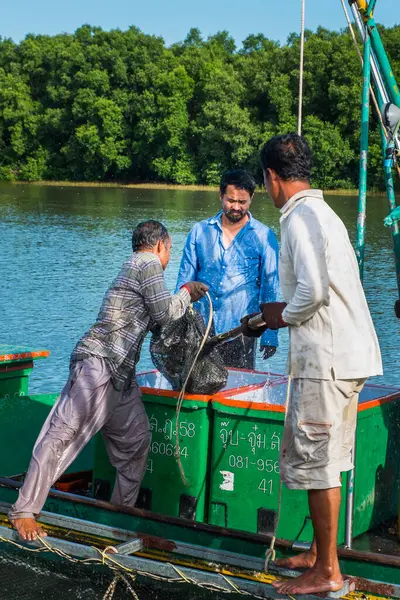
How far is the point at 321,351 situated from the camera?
3725 mm

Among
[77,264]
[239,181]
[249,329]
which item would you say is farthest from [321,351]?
[77,264]

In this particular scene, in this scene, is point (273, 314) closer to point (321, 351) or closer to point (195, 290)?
point (321, 351)

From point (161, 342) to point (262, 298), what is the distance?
1.35 metres

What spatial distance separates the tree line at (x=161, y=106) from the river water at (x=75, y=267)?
55.6 feet

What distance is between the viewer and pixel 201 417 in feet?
16.2

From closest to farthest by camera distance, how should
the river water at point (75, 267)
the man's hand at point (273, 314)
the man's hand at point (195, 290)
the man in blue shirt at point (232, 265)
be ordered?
the man's hand at point (273, 314) < the man's hand at point (195, 290) < the man in blue shirt at point (232, 265) < the river water at point (75, 267)

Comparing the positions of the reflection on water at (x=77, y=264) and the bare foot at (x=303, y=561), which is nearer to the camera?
the bare foot at (x=303, y=561)

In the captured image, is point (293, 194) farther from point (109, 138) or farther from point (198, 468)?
point (109, 138)

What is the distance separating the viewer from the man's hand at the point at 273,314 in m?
4.07

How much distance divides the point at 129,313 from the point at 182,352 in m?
0.46

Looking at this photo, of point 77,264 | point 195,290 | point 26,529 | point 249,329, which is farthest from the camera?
point 77,264

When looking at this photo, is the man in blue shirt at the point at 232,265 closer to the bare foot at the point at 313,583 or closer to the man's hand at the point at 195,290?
the man's hand at the point at 195,290

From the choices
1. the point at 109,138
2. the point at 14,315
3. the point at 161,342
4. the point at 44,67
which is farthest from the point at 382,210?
the point at 44,67

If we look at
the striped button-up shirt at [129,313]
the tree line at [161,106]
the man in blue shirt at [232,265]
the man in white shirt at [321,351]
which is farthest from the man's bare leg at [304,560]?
the tree line at [161,106]
